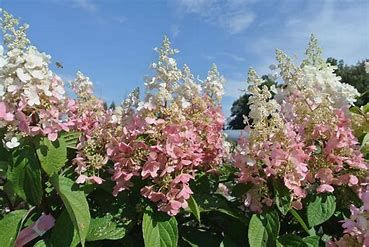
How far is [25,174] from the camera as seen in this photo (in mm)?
1613

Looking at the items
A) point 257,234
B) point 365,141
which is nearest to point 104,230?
point 257,234

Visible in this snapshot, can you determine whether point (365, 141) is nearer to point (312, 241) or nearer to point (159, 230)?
point (312, 241)

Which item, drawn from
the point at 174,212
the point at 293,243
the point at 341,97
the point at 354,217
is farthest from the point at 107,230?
the point at 341,97

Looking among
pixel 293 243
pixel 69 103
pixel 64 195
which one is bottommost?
pixel 293 243

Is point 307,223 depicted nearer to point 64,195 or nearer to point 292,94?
point 292,94

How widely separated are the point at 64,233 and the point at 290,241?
69 centimetres

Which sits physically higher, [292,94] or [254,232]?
[292,94]

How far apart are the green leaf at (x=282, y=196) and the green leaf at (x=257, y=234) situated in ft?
0.26

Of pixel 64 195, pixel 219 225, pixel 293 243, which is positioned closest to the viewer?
pixel 64 195

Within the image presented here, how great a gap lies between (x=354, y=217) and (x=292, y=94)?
0.54 meters

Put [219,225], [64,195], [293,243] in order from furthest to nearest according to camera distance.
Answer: [219,225] < [293,243] < [64,195]

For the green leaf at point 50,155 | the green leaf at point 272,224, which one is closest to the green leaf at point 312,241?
the green leaf at point 272,224

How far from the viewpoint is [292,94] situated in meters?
1.96

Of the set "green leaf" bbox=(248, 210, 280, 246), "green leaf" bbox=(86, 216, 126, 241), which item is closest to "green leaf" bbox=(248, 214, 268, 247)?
"green leaf" bbox=(248, 210, 280, 246)
